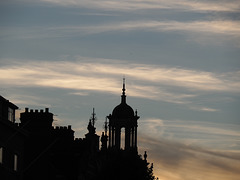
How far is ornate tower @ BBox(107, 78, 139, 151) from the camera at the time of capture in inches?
7461

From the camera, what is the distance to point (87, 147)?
158 metres

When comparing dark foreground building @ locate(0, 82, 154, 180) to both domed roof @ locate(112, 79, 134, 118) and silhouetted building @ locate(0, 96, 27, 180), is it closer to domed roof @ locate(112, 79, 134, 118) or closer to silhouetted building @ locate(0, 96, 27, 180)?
silhouetted building @ locate(0, 96, 27, 180)

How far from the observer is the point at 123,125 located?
620 ft

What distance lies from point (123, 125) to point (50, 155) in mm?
55474

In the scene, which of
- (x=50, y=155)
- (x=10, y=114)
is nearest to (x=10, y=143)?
(x=10, y=114)

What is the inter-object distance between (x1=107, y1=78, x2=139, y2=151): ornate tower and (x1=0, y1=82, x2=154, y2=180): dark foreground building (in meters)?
21.3

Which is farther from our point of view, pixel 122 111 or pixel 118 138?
pixel 118 138

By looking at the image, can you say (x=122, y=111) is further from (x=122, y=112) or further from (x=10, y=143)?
(x=10, y=143)

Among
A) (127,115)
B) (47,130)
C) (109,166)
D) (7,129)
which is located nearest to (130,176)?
(109,166)

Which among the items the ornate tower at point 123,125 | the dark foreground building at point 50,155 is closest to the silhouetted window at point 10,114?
the dark foreground building at point 50,155

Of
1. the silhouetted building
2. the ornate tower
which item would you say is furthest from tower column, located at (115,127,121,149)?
the silhouetted building

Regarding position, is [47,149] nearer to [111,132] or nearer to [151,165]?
[151,165]

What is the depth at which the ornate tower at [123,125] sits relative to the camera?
7461 inches

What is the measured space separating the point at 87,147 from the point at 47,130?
862 inches
